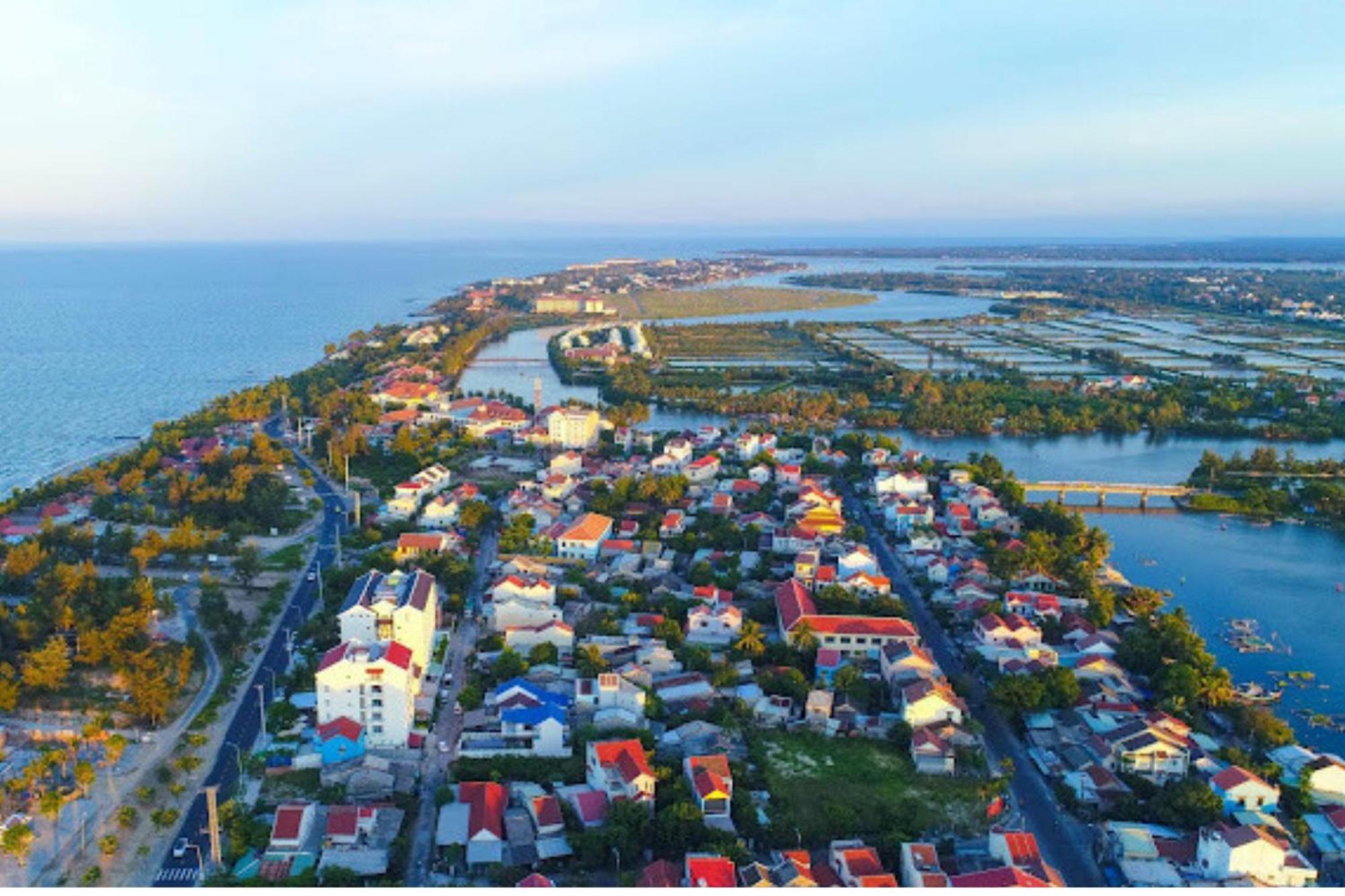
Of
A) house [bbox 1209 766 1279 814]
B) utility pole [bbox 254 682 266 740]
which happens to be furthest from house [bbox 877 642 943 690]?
utility pole [bbox 254 682 266 740]

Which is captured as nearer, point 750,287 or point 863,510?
point 863,510

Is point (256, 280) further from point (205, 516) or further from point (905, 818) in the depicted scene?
point (905, 818)

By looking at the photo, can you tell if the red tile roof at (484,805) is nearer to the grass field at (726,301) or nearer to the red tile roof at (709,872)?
the red tile roof at (709,872)

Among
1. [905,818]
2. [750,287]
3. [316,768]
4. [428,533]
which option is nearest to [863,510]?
[428,533]

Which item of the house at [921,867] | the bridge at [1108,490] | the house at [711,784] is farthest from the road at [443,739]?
the bridge at [1108,490]

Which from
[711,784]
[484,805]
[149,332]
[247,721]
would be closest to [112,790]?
[247,721]
